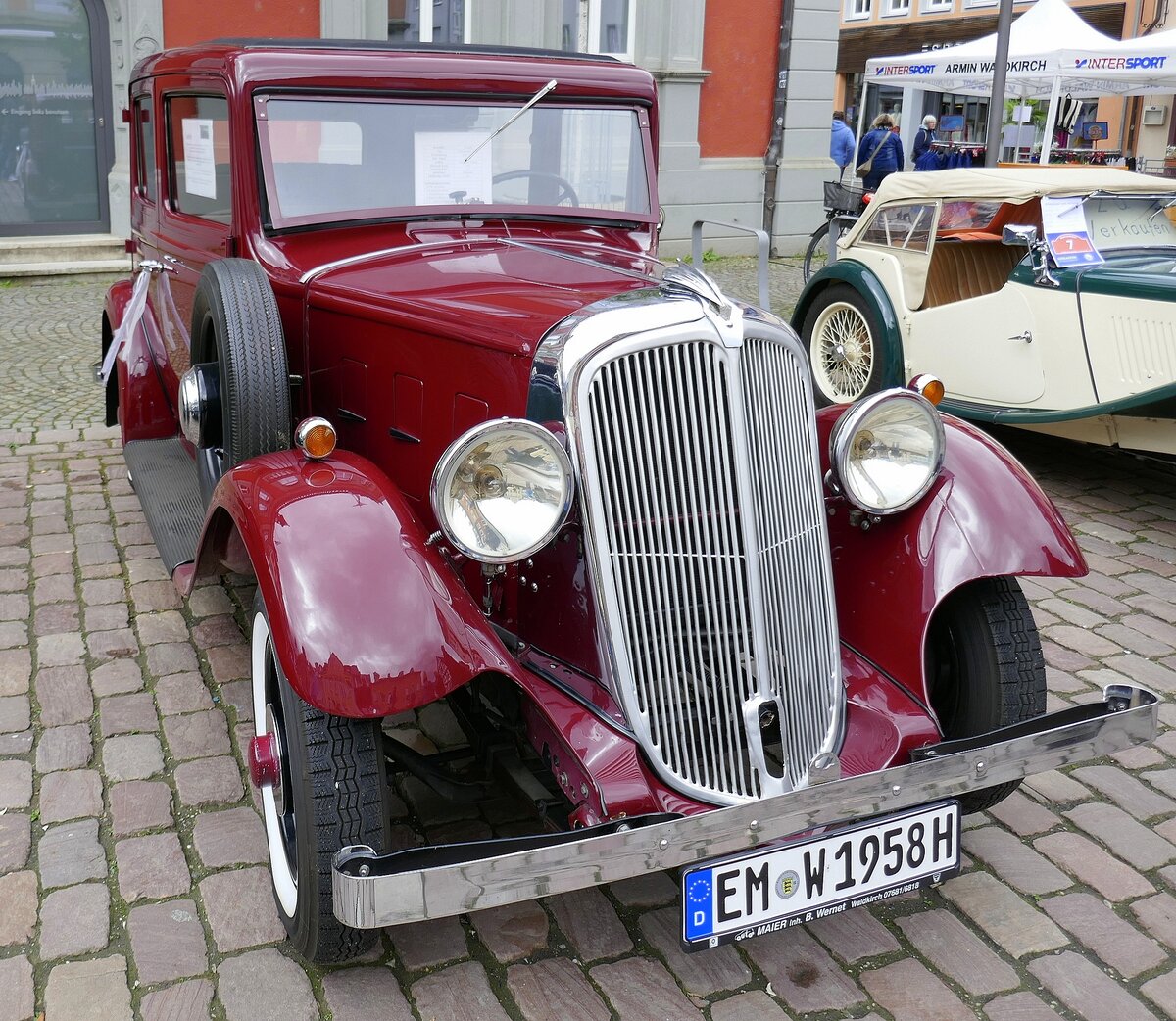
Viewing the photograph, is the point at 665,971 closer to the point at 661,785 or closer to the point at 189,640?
the point at 661,785

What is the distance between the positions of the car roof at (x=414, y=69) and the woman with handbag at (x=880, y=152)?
33.9 feet

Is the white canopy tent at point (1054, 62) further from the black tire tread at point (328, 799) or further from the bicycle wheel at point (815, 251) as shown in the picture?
the black tire tread at point (328, 799)

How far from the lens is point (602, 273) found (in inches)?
113

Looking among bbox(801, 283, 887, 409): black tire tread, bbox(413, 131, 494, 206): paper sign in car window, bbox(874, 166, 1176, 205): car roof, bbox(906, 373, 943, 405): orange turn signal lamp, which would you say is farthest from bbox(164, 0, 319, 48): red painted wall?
bbox(906, 373, 943, 405): orange turn signal lamp

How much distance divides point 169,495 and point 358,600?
2.04 metres

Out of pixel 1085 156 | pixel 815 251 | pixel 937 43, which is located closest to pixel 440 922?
pixel 815 251

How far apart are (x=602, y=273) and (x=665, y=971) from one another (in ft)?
5.28

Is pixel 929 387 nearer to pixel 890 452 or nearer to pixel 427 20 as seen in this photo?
pixel 890 452

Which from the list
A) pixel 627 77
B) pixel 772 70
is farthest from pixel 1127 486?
pixel 772 70

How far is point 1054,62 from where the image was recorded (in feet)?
37.1

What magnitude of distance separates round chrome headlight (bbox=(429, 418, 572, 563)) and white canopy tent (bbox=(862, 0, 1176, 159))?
1023cm

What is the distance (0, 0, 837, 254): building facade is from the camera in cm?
1013

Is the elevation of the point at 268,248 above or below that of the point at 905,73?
below

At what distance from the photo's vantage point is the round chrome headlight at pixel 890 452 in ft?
8.26
